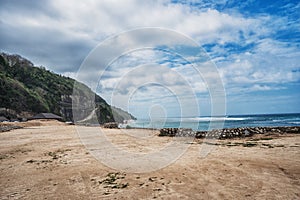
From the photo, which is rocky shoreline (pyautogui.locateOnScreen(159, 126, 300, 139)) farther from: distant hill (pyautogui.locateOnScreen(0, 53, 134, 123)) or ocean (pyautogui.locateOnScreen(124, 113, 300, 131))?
distant hill (pyautogui.locateOnScreen(0, 53, 134, 123))

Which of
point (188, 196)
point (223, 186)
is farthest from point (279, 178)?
point (188, 196)

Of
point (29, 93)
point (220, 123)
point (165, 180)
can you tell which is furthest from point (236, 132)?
point (29, 93)

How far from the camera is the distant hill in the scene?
2243 inches

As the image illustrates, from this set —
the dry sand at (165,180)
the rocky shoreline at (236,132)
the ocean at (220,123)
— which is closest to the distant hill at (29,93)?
the ocean at (220,123)

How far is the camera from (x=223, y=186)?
18.0 feet

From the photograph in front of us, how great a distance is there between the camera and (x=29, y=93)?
2574 inches

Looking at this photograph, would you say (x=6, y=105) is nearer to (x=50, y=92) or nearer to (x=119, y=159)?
(x=50, y=92)

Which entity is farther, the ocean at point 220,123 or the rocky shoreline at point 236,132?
the ocean at point 220,123

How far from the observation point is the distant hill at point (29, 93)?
57.0 metres

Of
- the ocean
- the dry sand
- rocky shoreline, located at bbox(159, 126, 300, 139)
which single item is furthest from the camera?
the ocean

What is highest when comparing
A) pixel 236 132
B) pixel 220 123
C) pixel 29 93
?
pixel 29 93

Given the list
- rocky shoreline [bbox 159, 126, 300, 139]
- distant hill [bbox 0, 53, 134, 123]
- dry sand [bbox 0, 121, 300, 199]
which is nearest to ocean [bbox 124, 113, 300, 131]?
rocky shoreline [bbox 159, 126, 300, 139]

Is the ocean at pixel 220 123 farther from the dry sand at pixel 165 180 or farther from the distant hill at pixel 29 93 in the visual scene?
the dry sand at pixel 165 180

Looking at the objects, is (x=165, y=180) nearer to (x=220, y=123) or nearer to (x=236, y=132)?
(x=236, y=132)
